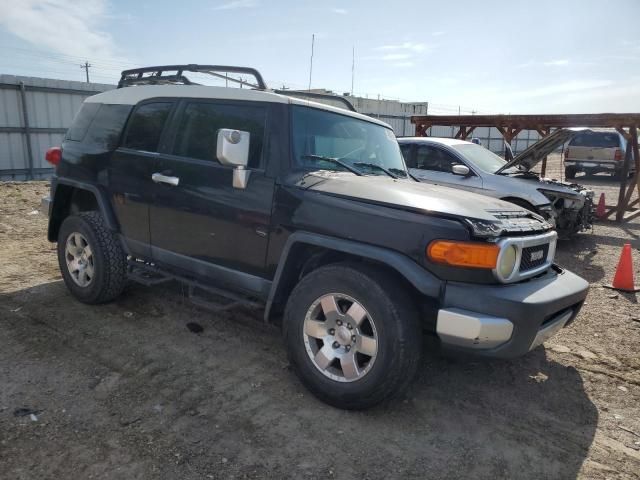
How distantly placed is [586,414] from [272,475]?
2131 mm

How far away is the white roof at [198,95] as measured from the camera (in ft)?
11.6

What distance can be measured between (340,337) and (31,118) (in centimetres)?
1728

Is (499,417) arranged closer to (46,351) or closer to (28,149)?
(46,351)

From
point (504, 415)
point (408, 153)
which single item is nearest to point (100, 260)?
point (504, 415)

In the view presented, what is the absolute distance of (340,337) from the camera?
3.00m

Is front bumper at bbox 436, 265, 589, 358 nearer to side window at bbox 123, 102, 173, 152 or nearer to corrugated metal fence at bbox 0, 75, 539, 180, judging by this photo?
side window at bbox 123, 102, 173, 152

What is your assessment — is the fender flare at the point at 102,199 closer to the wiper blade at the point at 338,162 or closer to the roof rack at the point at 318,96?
the roof rack at the point at 318,96

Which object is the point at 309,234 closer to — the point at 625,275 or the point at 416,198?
the point at 416,198

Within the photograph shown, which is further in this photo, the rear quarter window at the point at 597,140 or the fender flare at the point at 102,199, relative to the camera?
the rear quarter window at the point at 597,140

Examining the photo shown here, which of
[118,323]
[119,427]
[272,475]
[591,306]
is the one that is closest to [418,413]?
[272,475]

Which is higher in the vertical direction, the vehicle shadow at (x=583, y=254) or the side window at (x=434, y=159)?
the side window at (x=434, y=159)

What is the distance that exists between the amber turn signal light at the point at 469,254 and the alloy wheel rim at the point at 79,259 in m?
3.33

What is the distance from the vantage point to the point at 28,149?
16.3m

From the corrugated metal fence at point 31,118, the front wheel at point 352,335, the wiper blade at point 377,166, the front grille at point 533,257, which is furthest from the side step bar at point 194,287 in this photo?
the corrugated metal fence at point 31,118
